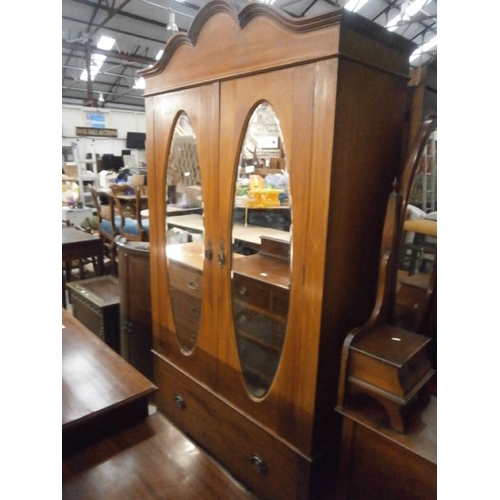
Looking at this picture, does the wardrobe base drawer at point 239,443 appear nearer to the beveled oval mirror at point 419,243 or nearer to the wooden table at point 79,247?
the beveled oval mirror at point 419,243

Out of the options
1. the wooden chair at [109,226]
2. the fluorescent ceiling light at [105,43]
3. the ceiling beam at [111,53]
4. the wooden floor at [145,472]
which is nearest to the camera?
the wooden floor at [145,472]

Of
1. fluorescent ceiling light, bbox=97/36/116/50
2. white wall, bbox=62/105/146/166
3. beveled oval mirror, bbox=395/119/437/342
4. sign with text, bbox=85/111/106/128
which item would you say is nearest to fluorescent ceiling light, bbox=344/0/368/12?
fluorescent ceiling light, bbox=97/36/116/50

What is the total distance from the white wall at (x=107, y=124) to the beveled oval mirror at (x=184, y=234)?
30.6 ft

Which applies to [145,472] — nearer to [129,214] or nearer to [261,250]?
[261,250]

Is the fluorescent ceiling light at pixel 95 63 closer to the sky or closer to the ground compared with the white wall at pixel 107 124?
closer to the sky

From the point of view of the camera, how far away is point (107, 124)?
12.3 meters

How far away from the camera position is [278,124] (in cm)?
115

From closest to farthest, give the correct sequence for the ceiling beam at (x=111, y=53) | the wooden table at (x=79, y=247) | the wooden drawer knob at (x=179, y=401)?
1. the wooden drawer knob at (x=179, y=401)
2. the wooden table at (x=79, y=247)
3. the ceiling beam at (x=111, y=53)

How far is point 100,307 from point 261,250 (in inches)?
61.8

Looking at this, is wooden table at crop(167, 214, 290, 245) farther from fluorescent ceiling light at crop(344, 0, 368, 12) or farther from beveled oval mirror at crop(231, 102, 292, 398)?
fluorescent ceiling light at crop(344, 0, 368, 12)

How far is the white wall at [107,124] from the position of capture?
10.7m

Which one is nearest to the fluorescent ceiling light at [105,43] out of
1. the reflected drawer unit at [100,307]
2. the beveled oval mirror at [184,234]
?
the reflected drawer unit at [100,307]
